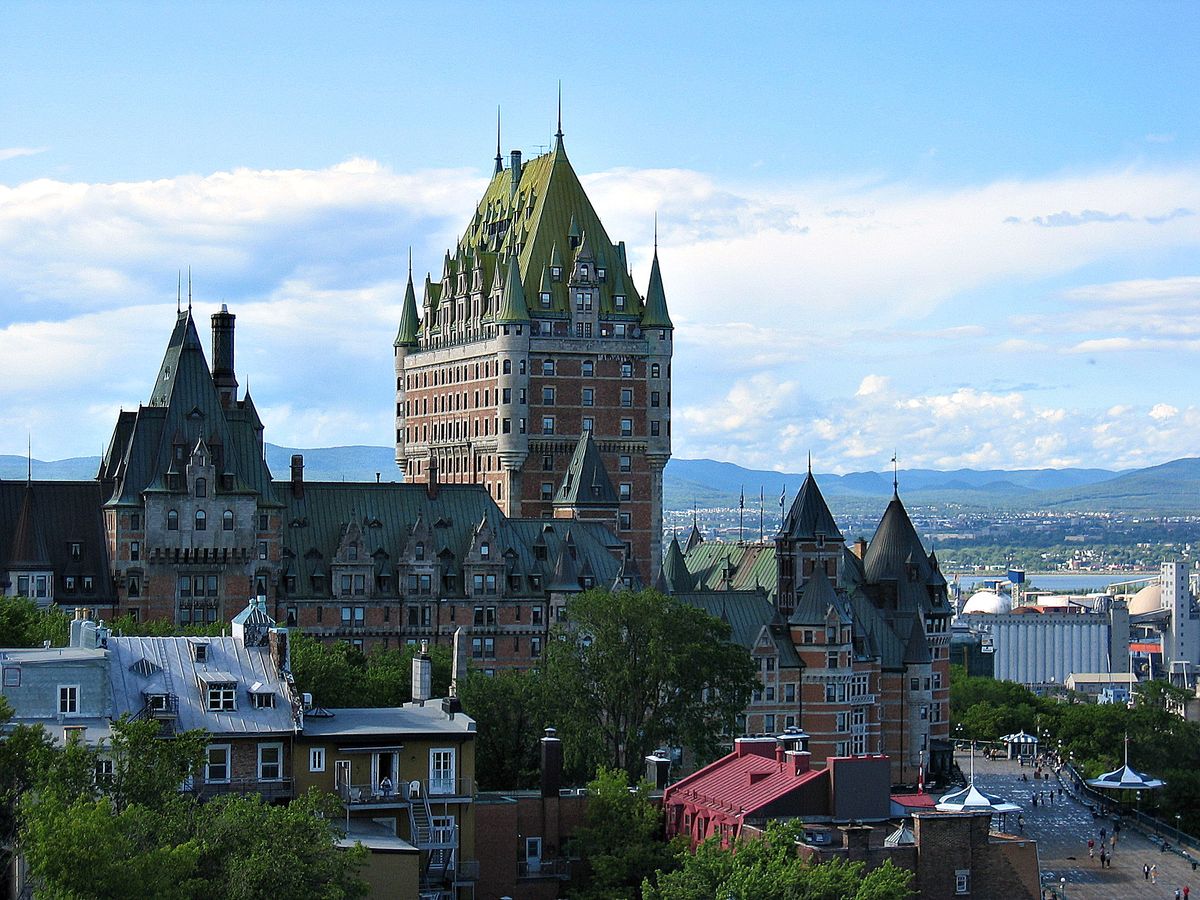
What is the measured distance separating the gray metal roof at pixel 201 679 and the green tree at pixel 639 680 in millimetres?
35876

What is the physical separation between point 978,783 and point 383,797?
9237 cm

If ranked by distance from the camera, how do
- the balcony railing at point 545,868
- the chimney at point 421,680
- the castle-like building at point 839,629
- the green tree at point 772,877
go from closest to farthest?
the green tree at point 772,877 → the balcony railing at point 545,868 → the chimney at point 421,680 → the castle-like building at point 839,629

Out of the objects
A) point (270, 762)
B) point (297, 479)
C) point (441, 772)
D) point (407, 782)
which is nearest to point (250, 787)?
point (270, 762)

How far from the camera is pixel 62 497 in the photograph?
155250 mm

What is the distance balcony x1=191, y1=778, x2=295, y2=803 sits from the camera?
3580 inches

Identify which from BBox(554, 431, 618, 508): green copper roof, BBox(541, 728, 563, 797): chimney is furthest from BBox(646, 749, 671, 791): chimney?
BBox(554, 431, 618, 508): green copper roof

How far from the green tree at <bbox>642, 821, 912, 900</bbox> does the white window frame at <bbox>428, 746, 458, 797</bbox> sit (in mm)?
9690

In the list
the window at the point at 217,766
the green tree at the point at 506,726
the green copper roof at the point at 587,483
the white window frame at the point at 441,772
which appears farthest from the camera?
the green copper roof at the point at 587,483

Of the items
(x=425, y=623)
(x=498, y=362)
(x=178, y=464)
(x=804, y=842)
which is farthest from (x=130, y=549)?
(x=804, y=842)

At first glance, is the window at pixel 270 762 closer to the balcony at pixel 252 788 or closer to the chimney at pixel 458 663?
the balcony at pixel 252 788

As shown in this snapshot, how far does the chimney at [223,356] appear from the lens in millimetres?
165750

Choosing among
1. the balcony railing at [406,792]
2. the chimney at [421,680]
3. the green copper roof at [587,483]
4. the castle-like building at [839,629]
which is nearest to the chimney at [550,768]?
the chimney at [421,680]

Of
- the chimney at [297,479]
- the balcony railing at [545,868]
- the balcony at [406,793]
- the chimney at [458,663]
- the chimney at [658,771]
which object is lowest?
the balcony railing at [545,868]

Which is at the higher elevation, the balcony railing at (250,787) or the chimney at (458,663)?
the chimney at (458,663)
